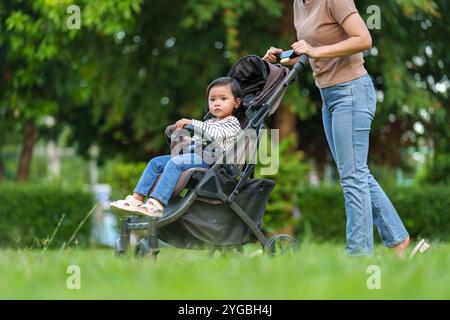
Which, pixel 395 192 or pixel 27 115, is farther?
pixel 27 115

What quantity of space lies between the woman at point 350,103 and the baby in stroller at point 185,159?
61 cm

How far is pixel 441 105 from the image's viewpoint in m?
13.1

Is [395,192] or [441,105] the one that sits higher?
[441,105]

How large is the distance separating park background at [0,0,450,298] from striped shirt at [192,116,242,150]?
565cm

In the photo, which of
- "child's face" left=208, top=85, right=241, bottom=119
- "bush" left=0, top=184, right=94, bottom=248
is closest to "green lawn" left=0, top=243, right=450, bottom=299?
"child's face" left=208, top=85, right=241, bottom=119

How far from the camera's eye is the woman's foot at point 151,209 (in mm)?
4820

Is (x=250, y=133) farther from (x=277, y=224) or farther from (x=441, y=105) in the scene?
(x=441, y=105)

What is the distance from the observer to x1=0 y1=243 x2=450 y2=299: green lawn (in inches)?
123

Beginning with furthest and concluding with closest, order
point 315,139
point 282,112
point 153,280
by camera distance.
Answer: point 315,139 → point 282,112 → point 153,280

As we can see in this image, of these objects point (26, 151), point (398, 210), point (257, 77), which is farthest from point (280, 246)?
point (26, 151)

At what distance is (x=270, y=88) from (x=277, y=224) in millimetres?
6631

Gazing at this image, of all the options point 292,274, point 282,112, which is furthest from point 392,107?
point 292,274

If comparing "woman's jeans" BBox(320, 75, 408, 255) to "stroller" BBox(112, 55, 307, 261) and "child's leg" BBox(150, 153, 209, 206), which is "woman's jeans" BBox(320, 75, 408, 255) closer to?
"stroller" BBox(112, 55, 307, 261)

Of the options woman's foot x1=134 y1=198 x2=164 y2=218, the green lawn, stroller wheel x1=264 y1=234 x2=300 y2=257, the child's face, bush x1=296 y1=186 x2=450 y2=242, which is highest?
the child's face
